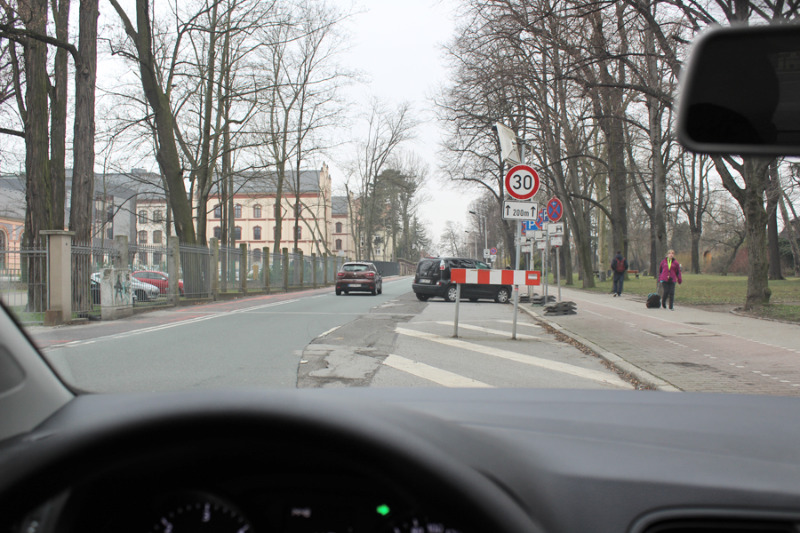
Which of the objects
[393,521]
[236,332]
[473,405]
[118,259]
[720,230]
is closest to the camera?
[393,521]

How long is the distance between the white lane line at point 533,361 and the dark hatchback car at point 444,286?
38.9 feet

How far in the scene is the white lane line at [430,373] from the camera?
272 inches

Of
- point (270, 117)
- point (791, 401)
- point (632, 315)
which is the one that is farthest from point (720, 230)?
point (791, 401)

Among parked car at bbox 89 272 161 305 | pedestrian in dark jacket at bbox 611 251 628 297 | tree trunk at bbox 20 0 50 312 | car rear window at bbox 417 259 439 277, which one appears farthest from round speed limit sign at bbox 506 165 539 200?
pedestrian in dark jacket at bbox 611 251 628 297

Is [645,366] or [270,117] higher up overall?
[270,117]

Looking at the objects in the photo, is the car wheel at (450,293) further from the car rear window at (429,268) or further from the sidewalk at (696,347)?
the sidewalk at (696,347)

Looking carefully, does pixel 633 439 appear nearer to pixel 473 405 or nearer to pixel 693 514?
pixel 693 514

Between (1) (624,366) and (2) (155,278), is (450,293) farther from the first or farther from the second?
(1) (624,366)

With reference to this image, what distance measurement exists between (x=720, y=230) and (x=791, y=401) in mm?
55853

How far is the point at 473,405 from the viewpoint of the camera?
88.9 inches

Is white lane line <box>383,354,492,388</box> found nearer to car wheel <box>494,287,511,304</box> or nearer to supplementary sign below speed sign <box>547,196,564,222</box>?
supplementary sign below speed sign <box>547,196,564,222</box>

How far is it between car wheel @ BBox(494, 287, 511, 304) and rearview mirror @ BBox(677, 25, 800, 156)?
71.8ft

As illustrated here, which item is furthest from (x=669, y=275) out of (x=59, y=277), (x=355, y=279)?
(x=59, y=277)

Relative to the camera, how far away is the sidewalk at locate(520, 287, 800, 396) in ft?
22.6
